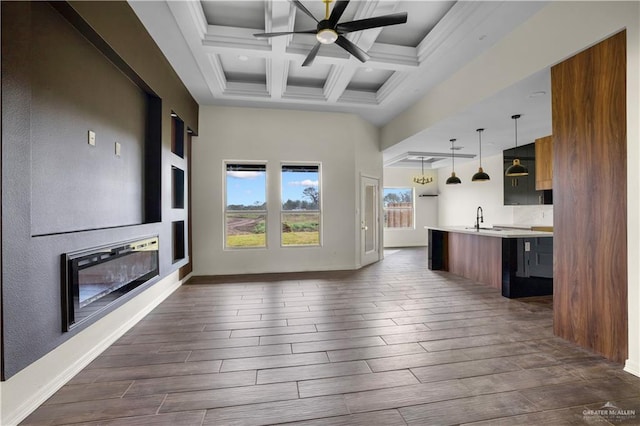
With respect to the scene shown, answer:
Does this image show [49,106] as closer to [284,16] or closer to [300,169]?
[284,16]

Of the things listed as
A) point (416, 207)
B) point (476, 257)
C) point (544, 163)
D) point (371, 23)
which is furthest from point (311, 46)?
point (416, 207)

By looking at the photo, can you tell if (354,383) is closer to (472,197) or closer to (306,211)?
(306,211)

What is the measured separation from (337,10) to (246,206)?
407cm

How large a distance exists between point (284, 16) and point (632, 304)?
4.17 meters

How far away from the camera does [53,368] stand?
2115 mm

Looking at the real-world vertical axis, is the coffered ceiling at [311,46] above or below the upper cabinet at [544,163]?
above

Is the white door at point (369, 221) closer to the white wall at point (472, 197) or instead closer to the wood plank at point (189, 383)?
the white wall at point (472, 197)

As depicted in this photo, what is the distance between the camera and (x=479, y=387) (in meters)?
2.08

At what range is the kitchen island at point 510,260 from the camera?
4.33 meters

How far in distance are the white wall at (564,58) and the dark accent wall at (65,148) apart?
4.09 metres

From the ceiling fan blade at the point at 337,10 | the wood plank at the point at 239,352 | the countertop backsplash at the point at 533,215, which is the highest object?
the ceiling fan blade at the point at 337,10

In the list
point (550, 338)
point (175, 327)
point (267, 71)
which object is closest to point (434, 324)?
point (550, 338)

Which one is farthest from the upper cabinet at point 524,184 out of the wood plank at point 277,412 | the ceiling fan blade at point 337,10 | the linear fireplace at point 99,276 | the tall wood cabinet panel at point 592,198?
the linear fireplace at point 99,276

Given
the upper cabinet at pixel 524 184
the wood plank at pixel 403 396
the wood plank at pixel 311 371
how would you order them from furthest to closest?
1. the upper cabinet at pixel 524 184
2. the wood plank at pixel 311 371
3. the wood plank at pixel 403 396
